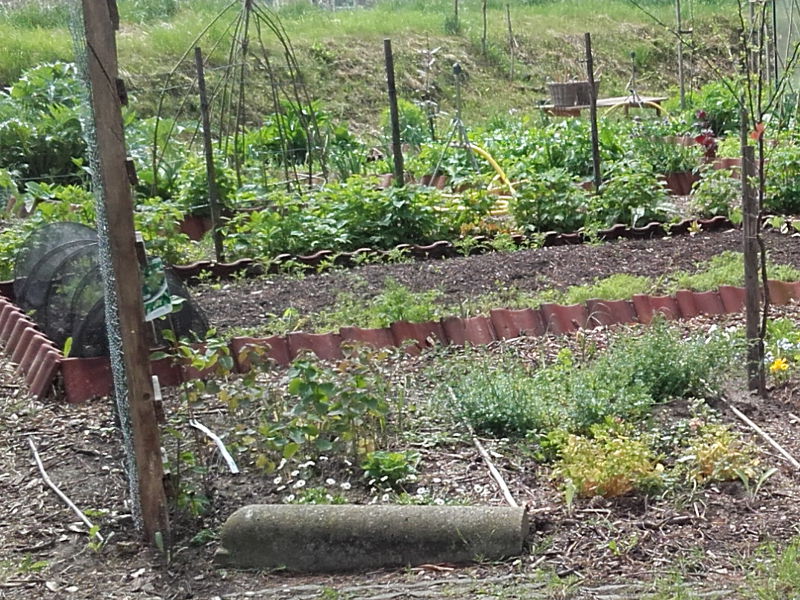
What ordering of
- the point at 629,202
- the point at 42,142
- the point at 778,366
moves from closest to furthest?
the point at 778,366 → the point at 629,202 → the point at 42,142

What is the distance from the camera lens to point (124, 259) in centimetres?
392

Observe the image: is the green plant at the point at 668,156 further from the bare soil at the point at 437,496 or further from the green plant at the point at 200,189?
the bare soil at the point at 437,496

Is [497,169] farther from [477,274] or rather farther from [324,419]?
[324,419]

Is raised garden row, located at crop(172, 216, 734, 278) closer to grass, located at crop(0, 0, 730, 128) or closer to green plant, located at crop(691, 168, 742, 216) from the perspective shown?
green plant, located at crop(691, 168, 742, 216)

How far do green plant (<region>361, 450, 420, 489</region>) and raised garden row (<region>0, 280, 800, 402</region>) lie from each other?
1291 mm

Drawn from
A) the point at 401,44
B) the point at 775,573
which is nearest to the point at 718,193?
the point at 775,573

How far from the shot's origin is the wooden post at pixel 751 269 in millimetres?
5090

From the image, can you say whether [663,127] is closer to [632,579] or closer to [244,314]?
[244,314]

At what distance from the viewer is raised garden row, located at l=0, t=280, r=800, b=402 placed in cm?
587

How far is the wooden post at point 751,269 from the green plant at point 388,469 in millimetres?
1798

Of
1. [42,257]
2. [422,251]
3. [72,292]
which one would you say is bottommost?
[422,251]

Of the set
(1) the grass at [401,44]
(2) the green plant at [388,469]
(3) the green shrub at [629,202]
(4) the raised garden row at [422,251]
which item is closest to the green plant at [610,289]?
(4) the raised garden row at [422,251]

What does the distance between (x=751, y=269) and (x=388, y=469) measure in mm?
1998

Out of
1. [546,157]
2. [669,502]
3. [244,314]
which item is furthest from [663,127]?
[669,502]
